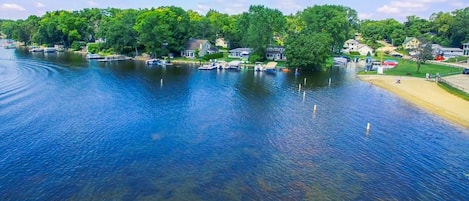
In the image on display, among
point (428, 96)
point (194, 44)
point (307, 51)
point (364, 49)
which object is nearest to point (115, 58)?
point (194, 44)

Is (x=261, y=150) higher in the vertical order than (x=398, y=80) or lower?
lower

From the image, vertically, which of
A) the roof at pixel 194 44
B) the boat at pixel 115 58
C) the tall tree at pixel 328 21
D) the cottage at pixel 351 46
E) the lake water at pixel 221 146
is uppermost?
the tall tree at pixel 328 21

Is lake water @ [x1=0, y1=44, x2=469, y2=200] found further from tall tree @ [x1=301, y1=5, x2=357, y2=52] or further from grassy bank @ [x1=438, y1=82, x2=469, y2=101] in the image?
tall tree @ [x1=301, y1=5, x2=357, y2=52]

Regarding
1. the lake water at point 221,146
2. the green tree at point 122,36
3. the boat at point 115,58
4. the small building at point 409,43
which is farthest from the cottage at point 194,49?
the small building at point 409,43

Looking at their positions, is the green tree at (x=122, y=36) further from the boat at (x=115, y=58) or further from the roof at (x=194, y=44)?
the roof at (x=194, y=44)

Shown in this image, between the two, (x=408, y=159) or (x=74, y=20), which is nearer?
(x=408, y=159)

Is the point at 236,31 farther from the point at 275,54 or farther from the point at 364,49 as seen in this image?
the point at 364,49

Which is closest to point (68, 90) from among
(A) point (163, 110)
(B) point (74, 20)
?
(A) point (163, 110)

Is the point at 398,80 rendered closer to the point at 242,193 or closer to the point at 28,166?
the point at 242,193
